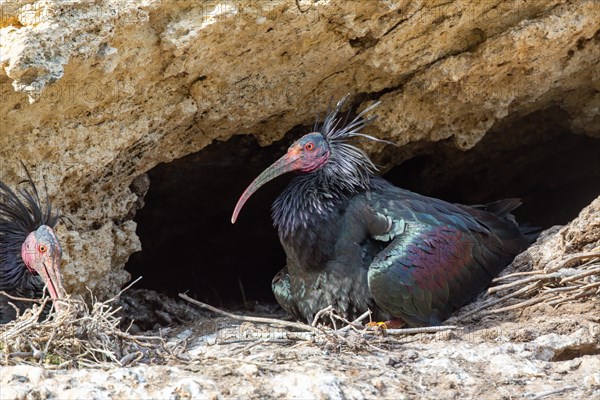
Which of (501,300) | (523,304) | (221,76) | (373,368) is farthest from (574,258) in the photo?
(221,76)

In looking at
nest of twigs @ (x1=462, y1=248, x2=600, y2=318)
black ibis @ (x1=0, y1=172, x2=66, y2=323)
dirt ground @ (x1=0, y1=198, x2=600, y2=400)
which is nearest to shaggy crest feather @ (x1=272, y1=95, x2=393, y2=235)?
dirt ground @ (x1=0, y1=198, x2=600, y2=400)

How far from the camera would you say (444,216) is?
7598 millimetres

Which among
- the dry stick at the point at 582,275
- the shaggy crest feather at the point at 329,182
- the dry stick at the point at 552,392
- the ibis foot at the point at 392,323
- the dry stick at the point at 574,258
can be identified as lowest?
the dry stick at the point at 552,392

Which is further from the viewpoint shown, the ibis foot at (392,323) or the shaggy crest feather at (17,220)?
the shaggy crest feather at (17,220)

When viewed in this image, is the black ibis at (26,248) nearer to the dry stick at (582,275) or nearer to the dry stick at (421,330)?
the dry stick at (421,330)

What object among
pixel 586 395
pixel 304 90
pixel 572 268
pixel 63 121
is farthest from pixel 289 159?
pixel 586 395

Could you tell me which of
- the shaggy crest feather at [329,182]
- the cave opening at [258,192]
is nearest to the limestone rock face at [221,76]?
the shaggy crest feather at [329,182]

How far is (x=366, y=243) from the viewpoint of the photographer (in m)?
7.45

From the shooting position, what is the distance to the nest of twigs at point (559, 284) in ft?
22.1

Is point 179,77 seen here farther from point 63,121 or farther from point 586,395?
point 586,395

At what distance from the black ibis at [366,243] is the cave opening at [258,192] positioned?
1.15 metres

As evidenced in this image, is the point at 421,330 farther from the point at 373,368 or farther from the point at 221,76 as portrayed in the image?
the point at 221,76

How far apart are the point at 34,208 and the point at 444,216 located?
3.08 meters

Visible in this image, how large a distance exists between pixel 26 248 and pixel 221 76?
1.94 metres
